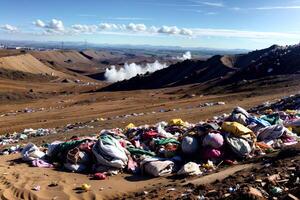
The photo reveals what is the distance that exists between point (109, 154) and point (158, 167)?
4.08 ft

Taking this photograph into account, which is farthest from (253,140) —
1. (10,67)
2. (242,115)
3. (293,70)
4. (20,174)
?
(10,67)

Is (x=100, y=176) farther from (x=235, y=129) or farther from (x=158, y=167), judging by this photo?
(x=235, y=129)

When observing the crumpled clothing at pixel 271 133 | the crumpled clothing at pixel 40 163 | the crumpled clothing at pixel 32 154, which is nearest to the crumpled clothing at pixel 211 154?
the crumpled clothing at pixel 271 133

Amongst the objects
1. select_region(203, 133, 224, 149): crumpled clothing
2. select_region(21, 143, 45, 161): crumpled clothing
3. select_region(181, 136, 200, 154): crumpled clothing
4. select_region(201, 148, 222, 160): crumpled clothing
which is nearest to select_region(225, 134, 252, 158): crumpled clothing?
select_region(203, 133, 224, 149): crumpled clothing

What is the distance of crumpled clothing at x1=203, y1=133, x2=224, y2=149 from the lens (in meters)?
10.5

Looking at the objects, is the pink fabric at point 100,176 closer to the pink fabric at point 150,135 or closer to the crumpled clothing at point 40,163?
the crumpled clothing at point 40,163

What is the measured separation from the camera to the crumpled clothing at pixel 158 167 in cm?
1017

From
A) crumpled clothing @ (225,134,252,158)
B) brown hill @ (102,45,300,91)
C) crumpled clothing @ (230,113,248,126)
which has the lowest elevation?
brown hill @ (102,45,300,91)

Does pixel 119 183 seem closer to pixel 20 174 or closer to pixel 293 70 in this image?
pixel 20 174

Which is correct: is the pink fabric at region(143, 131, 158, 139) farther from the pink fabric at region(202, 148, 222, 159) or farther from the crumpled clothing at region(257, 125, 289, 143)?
the crumpled clothing at region(257, 125, 289, 143)

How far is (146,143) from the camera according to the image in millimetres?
12266

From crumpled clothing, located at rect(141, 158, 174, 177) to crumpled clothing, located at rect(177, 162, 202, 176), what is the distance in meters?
0.35

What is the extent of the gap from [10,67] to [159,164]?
87781 millimetres

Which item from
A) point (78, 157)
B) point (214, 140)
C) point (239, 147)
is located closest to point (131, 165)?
point (78, 157)
